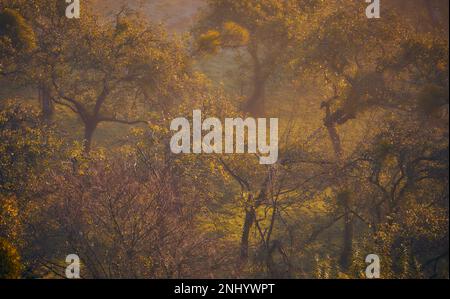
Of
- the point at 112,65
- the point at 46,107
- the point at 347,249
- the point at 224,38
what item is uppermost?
the point at 224,38

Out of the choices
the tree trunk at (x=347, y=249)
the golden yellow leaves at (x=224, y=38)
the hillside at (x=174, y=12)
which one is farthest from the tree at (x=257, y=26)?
the tree trunk at (x=347, y=249)

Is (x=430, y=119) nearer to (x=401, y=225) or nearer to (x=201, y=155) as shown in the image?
(x=401, y=225)

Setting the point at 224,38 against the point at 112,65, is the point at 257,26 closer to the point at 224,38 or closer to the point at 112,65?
the point at 224,38

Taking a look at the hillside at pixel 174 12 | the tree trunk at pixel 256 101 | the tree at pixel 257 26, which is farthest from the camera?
the hillside at pixel 174 12

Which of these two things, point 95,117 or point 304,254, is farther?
point 95,117

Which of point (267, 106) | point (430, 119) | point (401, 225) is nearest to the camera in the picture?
point (401, 225)

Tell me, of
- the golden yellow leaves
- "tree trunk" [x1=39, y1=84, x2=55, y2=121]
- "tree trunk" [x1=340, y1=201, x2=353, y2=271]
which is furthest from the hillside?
"tree trunk" [x1=340, y1=201, x2=353, y2=271]

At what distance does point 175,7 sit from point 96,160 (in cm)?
3698

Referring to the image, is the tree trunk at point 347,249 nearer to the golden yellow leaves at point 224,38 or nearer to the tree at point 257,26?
the tree at point 257,26

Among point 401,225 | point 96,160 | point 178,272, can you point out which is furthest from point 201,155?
point 401,225

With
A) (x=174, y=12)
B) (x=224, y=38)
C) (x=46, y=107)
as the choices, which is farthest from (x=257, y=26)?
(x=174, y=12)

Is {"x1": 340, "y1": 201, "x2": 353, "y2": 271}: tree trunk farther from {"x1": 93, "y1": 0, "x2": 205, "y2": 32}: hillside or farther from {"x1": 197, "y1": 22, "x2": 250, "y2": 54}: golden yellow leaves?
{"x1": 93, "y1": 0, "x2": 205, "y2": 32}: hillside
